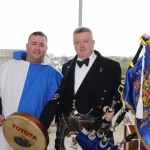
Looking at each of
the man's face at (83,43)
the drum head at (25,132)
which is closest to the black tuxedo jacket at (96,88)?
the man's face at (83,43)

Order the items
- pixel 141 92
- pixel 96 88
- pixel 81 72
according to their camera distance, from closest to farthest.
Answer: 1. pixel 141 92
2. pixel 96 88
3. pixel 81 72

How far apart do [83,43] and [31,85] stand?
52 centimetres

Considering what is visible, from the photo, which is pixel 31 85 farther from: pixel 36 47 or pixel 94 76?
pixel 94 76

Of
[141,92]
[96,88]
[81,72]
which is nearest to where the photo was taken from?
[141,92]

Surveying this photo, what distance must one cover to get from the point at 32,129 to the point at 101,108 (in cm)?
50

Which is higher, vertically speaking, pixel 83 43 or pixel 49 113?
pixel 83 43

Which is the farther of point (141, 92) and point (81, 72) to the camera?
point (81, 72)

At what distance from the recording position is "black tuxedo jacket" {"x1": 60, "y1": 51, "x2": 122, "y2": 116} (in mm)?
1814

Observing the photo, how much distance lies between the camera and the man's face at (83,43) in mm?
1825

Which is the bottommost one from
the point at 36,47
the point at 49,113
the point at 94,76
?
the point at 49,113

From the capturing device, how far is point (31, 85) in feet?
6.59

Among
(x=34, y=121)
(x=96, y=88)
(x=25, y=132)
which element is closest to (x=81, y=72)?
(x=96, y=88)

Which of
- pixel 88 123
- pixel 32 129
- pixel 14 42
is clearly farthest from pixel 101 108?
pixel 14 42

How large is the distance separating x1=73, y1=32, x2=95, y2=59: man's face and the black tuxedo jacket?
11cm
